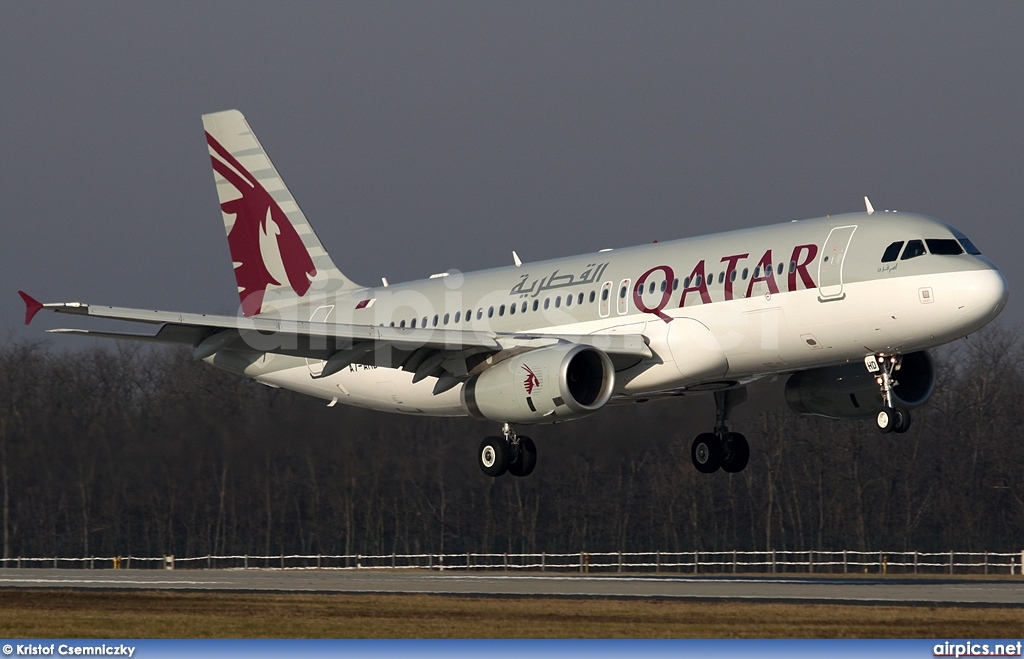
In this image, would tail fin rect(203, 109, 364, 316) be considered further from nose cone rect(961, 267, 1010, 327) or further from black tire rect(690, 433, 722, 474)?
nose cone rect(961, 267, 1010, 327)

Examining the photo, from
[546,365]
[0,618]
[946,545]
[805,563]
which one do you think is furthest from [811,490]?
[0,618]

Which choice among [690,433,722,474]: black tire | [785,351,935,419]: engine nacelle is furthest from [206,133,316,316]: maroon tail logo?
[785,351,935,419]: engine nacelle

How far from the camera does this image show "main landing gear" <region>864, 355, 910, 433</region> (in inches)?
1321

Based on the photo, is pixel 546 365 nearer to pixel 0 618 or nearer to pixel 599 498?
pixel 0 618

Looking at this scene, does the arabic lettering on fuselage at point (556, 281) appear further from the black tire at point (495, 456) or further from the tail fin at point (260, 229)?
the tail fin at point (260, 229)

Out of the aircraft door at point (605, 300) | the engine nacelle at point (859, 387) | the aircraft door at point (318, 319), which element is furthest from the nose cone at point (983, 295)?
the aircraft door at point (318, 319)

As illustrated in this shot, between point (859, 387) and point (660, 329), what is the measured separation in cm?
611

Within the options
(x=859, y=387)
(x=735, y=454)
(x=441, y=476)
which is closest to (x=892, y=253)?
(x=859, y=387)

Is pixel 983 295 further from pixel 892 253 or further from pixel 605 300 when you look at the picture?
pixel 605 300

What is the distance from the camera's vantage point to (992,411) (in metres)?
77.9

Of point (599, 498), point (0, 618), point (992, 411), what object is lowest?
point (0, 618)

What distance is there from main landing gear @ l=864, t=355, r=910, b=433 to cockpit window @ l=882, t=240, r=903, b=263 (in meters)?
2.55

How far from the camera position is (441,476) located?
5344cm

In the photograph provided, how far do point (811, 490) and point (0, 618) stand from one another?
5655 cm
